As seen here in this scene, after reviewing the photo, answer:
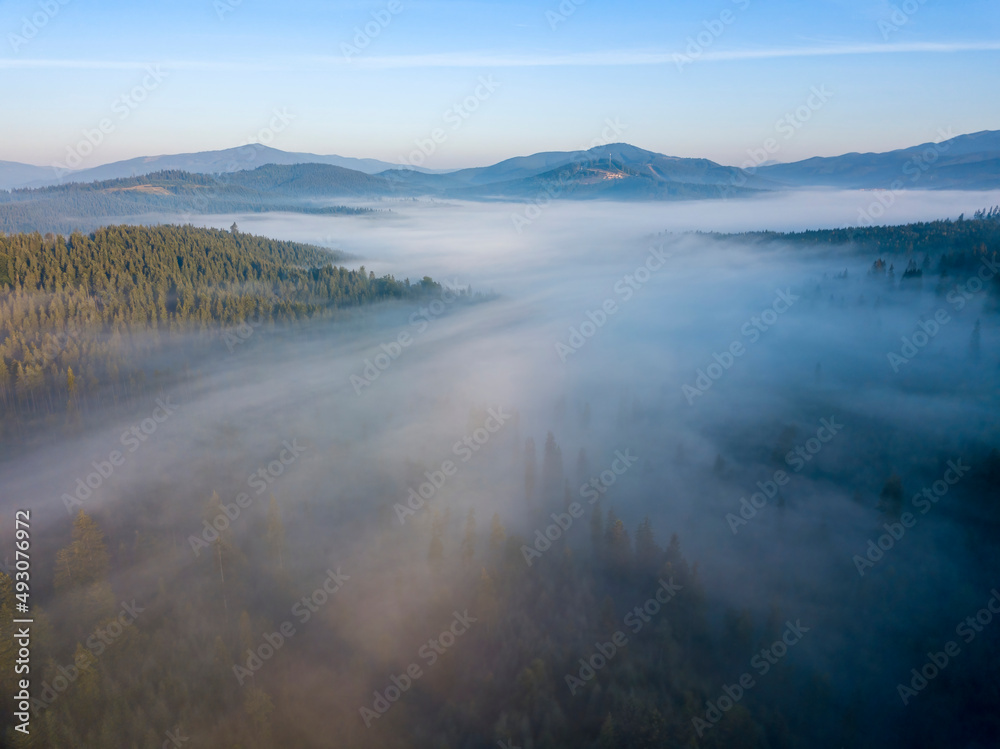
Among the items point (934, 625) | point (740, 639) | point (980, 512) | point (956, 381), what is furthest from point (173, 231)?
point (956, 381)
